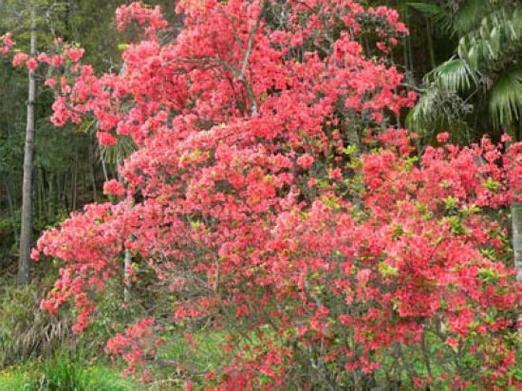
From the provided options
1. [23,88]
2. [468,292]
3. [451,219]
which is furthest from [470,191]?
[23,88]

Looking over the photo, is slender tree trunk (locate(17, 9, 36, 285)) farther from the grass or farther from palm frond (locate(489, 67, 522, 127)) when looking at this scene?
palm frond (locate(489, 67, 522, 127))

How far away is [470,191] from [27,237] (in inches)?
357

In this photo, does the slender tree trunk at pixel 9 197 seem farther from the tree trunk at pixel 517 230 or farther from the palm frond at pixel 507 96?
the tree trunk at pixel 517 230

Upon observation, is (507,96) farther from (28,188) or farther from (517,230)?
(28,188)

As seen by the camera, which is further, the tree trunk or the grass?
the tree trunk

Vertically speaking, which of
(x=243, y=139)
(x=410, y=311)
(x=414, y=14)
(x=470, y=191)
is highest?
(x=414, y=14)

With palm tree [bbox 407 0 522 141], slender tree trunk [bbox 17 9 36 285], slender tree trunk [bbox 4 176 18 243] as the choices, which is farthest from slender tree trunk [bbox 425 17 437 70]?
slender tree trunk [bbox 4 176 18 243]

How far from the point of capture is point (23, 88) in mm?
14219

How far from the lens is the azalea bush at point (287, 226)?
3.17 metres

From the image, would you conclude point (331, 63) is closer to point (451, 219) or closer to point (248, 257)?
point (248, 257)

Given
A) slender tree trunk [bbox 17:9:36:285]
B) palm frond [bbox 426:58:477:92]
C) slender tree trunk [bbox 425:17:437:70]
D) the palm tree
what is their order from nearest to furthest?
the palm tree < palm frond [bbox 426:58:477:92] < slender tree trunk [bbox 425:17:437:70] < slender tree trunk [bbox 17:9:36:285]

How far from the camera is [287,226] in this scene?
10.8ft

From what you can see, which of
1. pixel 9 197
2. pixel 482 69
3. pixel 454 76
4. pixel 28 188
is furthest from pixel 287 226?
pixel 9 197

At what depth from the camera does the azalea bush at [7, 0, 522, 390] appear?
3168 millimetres
